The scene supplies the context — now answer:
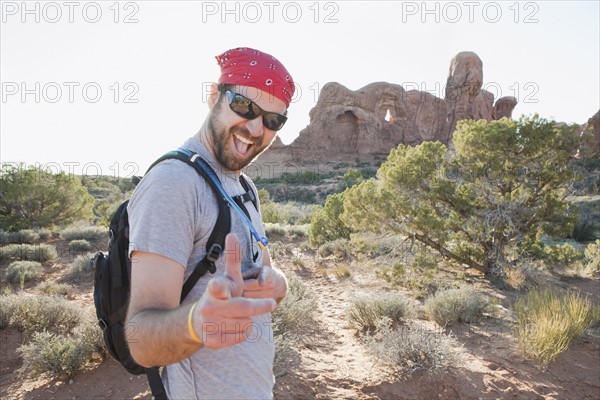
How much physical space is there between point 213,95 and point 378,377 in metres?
3.61

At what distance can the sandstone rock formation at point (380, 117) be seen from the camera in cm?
5144

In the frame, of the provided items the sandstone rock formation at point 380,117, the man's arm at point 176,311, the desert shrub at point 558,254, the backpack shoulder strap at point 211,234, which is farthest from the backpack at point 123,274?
the sandstone rock formation at point 380,117

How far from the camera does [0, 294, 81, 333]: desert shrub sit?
5.13 metres

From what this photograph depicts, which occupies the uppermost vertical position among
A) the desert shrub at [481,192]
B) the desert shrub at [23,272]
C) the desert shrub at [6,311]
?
the desert shrub at [481,192]

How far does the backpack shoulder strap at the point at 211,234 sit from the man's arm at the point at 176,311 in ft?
0.37

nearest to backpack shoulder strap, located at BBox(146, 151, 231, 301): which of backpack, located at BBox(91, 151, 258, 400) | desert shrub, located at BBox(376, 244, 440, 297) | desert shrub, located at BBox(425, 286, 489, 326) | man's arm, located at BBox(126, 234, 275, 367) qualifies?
backpack, located at BBox(91, 151, 258, 400)

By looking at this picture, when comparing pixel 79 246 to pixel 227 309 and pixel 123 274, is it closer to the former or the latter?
pixel 123 274

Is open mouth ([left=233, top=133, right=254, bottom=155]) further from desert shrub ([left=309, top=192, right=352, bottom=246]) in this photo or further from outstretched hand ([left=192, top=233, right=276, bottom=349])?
desert shrub ([left=309, top=192, right=352, bottom=246])

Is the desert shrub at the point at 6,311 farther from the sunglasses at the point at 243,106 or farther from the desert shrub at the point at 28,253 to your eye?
the sunglasses at the point at 243,106

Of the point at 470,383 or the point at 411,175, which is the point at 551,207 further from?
the point at 470,383

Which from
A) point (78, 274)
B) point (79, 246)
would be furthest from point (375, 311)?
point (79, 246)

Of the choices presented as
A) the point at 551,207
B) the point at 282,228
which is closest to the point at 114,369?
the point at 551,207

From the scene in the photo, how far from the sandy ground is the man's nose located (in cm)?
290

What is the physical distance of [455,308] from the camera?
5.52 metres
